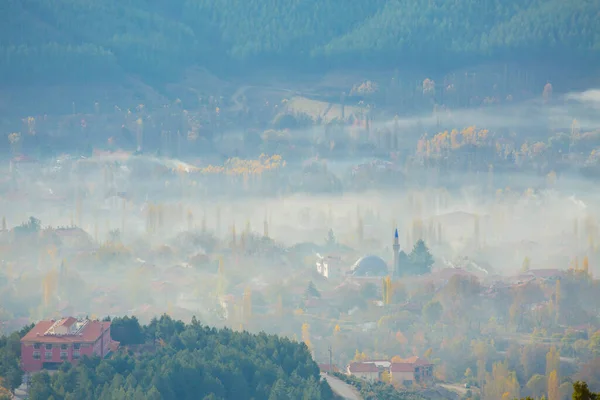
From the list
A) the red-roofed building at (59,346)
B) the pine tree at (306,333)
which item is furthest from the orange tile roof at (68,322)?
the pine tree at (306,333)

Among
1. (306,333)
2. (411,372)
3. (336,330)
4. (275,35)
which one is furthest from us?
(275,35)

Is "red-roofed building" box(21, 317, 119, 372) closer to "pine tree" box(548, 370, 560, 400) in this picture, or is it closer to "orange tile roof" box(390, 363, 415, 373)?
"orange tile roof" box(390, 363, 415, 373)

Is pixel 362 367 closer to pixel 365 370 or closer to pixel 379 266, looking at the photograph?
pixel 365 370

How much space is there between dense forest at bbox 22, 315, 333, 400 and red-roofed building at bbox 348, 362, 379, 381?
1185cm

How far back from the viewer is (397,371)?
272ft

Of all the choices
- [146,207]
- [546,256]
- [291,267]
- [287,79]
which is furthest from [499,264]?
[287,79]

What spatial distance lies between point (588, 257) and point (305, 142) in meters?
41.7

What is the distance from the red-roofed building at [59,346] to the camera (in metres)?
65.6

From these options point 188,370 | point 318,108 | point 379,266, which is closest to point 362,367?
point 188,370

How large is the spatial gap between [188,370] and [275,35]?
388 feet

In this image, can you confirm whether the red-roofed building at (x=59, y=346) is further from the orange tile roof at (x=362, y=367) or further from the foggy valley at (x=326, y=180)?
the orange tile roof at (x=362, y=367)

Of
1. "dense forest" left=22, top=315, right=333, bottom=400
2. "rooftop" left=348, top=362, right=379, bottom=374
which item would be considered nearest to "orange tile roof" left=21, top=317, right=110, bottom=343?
"dense forest" left=22, top=315, right=333, bottom=400

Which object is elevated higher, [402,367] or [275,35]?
[275,35]

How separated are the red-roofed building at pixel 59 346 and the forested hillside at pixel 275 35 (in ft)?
297
